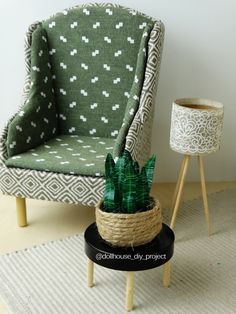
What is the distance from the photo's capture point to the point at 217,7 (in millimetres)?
2441

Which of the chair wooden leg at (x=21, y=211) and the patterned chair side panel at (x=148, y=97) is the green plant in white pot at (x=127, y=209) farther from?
the chair wooden leg at (x=21, y=211)

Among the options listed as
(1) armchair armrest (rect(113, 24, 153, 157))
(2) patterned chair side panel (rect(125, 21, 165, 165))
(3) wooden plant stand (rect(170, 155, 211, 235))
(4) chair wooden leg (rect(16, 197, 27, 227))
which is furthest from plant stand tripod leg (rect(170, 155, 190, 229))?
(4) chair wooden leg (rect(16, 197, 27, 227))

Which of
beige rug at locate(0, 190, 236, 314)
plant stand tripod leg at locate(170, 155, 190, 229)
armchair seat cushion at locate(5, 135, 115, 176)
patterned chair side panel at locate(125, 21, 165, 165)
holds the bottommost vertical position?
beige rug at locate(0, 190, 236, 314)

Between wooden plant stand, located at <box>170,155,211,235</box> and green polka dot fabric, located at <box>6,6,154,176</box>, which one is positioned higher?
green polka dot fabric, located at <box>6,6,154,176</box>

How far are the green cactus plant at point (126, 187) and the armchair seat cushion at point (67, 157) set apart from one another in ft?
1.18

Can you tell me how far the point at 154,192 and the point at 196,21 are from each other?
0.99 m

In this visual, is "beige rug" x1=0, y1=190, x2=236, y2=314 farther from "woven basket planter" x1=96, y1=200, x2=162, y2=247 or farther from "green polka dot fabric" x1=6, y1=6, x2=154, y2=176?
"green polka dot fabric" x1=6, y1=6, x2=154, y2=176

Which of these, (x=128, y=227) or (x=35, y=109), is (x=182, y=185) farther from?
(x=35, y=109)

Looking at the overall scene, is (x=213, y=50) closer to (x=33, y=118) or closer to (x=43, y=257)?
(x=33, y=118)

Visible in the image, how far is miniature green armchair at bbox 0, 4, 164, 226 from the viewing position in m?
1.95

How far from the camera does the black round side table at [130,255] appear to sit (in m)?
1.50

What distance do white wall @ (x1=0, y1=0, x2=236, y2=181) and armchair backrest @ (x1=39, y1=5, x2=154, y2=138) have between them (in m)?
0.20

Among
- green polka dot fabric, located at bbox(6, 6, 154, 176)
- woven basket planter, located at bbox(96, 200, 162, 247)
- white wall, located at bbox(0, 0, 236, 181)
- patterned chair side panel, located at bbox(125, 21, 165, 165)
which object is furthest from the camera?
white wall, located at bbox(0, 0, 236, 181)

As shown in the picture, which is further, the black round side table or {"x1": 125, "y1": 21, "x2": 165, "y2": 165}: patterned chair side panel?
{"x1": 125, "y1": 21, "x2": 165, "y2": 165}: patterned chair side panel
